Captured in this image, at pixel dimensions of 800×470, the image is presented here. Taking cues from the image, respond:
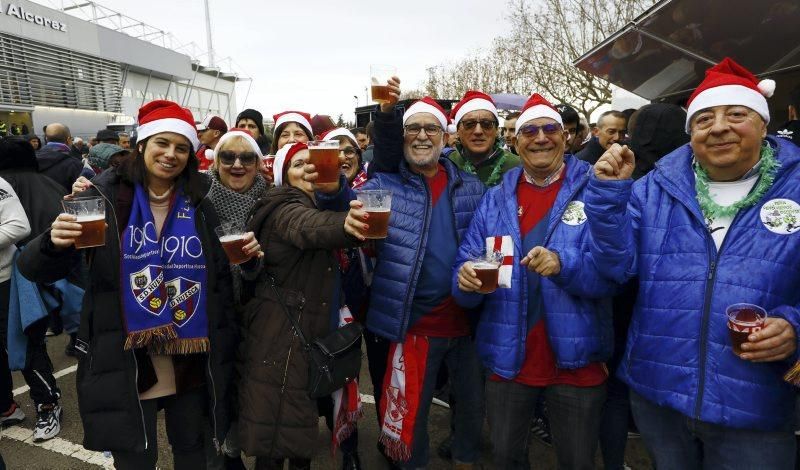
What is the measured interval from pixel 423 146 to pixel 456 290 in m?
0.93

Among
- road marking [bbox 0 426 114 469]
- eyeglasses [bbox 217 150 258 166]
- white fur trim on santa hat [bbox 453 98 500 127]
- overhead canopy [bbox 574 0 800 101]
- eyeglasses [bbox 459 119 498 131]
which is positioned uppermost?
overhead canopy [bbox 574 0 800 101]

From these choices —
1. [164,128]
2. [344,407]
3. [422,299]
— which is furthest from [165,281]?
[422,299]

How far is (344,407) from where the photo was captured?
2672 mm

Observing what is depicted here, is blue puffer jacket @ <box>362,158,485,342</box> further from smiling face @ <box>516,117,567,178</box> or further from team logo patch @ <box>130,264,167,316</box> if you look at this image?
team logo patch @ <box>130,264,167,316</box>

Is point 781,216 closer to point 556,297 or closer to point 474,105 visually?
point 556,297

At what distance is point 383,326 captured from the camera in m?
2.73

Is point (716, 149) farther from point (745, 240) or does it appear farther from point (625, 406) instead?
point (625, 406)

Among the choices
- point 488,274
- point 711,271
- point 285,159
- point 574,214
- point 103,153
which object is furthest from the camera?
point 103,153

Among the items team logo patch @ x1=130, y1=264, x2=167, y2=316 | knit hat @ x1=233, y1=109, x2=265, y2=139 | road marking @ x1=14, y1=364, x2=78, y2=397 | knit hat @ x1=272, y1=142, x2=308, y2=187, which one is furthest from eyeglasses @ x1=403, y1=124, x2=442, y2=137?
road marking @ x1=14, y1=364, x2=78, y2=397

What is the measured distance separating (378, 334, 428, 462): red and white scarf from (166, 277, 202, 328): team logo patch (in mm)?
1152

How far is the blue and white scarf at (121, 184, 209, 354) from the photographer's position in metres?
2.26

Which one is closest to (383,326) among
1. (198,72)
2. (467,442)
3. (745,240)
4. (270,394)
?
(270,394)

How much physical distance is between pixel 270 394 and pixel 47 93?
23.6m

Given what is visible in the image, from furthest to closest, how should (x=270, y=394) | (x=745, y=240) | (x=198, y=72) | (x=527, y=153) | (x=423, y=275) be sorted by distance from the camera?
(x=198, y=72), (x=423, y=275), (x=527, y=153), (x=270, y=394), (x=745, y=240)
